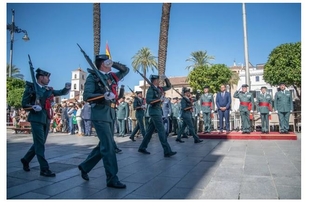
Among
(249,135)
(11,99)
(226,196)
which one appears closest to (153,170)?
(226,196)

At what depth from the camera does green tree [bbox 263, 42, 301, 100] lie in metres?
28.5

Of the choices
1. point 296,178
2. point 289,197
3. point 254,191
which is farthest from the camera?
point 296,178

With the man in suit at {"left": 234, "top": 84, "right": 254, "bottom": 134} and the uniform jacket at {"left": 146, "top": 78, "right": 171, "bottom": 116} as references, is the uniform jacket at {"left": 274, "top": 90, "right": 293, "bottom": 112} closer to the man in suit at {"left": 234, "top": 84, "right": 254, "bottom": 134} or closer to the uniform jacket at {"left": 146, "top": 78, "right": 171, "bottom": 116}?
the man in suit at {"left": 234, "top": 84, "right": 254, "bottom": 134}

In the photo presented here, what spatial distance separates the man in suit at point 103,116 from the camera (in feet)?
12.5

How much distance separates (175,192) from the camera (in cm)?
344

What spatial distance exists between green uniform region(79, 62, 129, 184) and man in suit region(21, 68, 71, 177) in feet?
3.48

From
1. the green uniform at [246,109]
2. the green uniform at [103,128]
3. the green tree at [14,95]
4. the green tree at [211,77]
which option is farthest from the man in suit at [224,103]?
the green tree at [211,77]

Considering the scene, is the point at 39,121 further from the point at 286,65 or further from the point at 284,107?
the point at 286,65

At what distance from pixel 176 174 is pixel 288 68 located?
98.4ft

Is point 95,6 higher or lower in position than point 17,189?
higher

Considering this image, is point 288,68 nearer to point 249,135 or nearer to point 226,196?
point 249,135

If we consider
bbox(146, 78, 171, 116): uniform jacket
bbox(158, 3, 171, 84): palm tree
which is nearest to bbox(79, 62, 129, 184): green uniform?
bbox(146, 78, 171, 116): uniform jacket

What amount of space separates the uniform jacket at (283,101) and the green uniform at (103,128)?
8605mm

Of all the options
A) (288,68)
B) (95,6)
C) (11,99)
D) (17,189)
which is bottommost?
(17,189)
